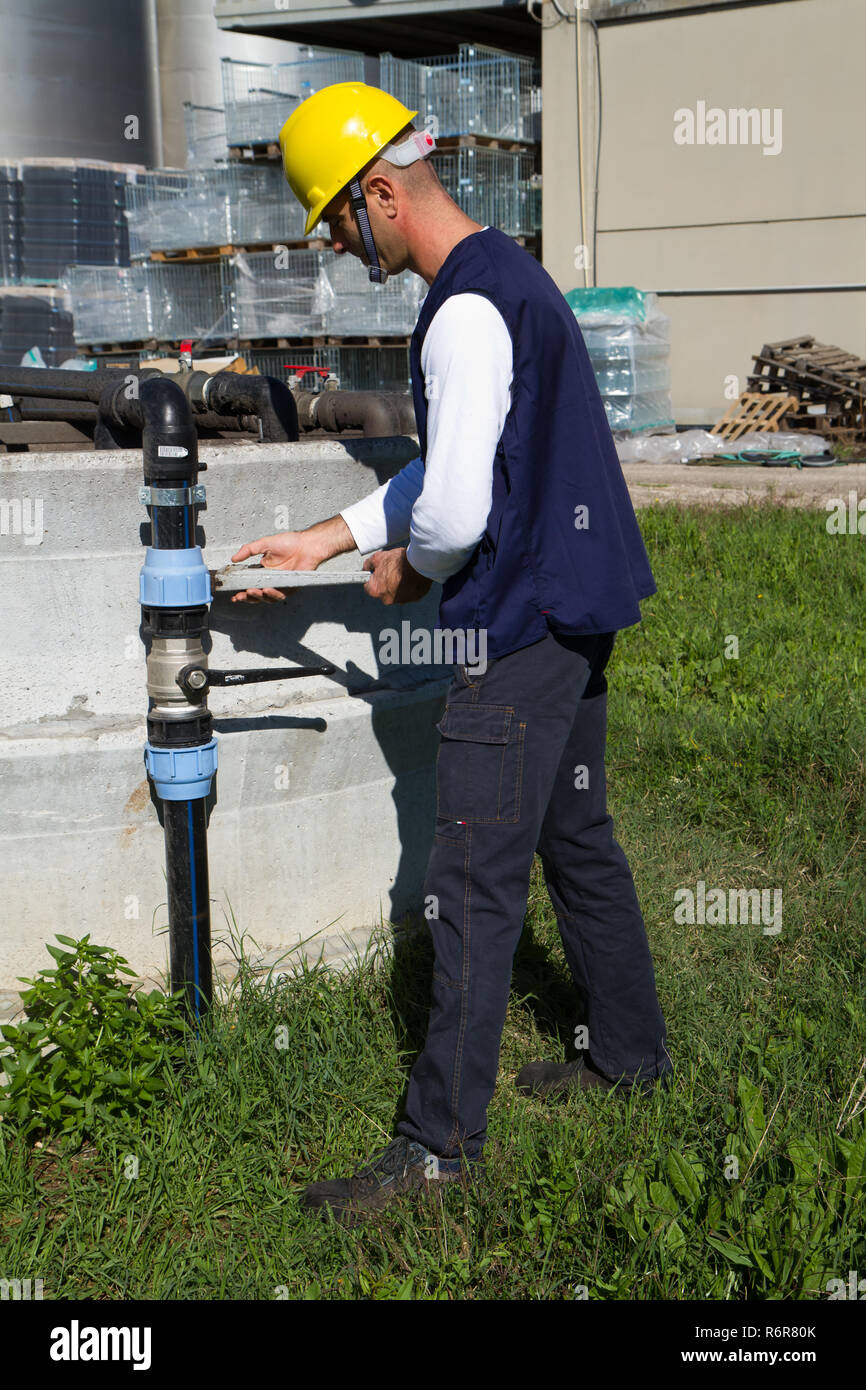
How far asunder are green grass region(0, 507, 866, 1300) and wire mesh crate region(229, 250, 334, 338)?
10.6m

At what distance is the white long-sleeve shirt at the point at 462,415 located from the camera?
2176 mm

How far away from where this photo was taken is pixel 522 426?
2.29 metres

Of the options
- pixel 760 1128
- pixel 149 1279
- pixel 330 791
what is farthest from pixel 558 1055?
pixel 149 1279

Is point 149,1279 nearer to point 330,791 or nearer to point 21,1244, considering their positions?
point 21,1244

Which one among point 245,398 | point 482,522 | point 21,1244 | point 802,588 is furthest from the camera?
point 802,588

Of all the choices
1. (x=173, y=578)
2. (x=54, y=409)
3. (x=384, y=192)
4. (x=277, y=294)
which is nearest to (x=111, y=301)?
(x=277, y=294)

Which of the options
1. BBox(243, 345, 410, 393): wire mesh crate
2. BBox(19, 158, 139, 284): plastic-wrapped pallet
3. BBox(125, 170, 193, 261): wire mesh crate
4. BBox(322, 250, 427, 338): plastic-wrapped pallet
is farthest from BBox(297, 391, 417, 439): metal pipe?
BBox(19, 158, 139, 284): plastic-wrapped pallet

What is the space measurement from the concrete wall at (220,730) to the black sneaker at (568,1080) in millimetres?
650

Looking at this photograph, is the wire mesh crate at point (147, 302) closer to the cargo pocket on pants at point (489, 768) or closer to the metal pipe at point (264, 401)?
the metal pipe at point (264, 401)

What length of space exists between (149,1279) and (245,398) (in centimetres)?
244

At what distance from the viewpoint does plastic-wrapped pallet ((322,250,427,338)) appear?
42.9 ft

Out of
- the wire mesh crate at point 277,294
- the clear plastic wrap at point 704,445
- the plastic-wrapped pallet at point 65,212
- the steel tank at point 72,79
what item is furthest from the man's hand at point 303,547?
the steel tank at point 72,79

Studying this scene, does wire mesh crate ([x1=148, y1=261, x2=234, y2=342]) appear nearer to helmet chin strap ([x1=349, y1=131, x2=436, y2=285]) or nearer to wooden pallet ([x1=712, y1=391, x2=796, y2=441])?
wooden pallet ([x1=712, y1=391, x2=796, y2=441])

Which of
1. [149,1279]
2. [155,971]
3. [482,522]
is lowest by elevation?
[149,1279]
